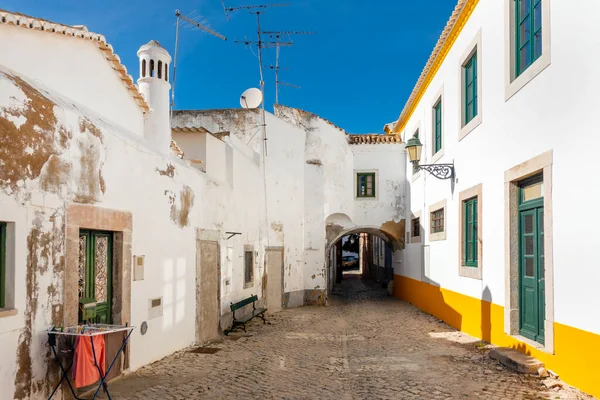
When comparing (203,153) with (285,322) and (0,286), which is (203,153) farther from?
(0,286)

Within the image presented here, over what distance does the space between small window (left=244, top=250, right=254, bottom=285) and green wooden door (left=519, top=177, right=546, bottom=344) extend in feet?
20.7

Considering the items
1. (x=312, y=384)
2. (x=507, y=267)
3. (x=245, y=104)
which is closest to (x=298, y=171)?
(x=245, y=104)

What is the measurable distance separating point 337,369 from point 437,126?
7567mm

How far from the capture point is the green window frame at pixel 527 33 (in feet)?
21.8

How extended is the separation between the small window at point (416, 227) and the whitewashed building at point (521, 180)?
2.43m

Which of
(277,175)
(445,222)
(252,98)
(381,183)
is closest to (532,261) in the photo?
(445,222)

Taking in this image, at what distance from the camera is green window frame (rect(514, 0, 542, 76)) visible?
6.64 m

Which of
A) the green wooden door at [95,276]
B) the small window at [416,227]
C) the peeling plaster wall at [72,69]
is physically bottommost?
the green wooden door at [95,276]

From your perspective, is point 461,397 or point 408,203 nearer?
point 461,397

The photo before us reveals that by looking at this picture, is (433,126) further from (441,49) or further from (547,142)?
(547,142)

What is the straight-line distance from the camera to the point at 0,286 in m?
4.32

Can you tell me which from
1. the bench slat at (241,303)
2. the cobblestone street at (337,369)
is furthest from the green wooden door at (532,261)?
the bench slat at (241,303)

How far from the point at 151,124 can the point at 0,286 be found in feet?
13.8

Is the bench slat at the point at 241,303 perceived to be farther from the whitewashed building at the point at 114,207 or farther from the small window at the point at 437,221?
the small window at the point at 437,221
